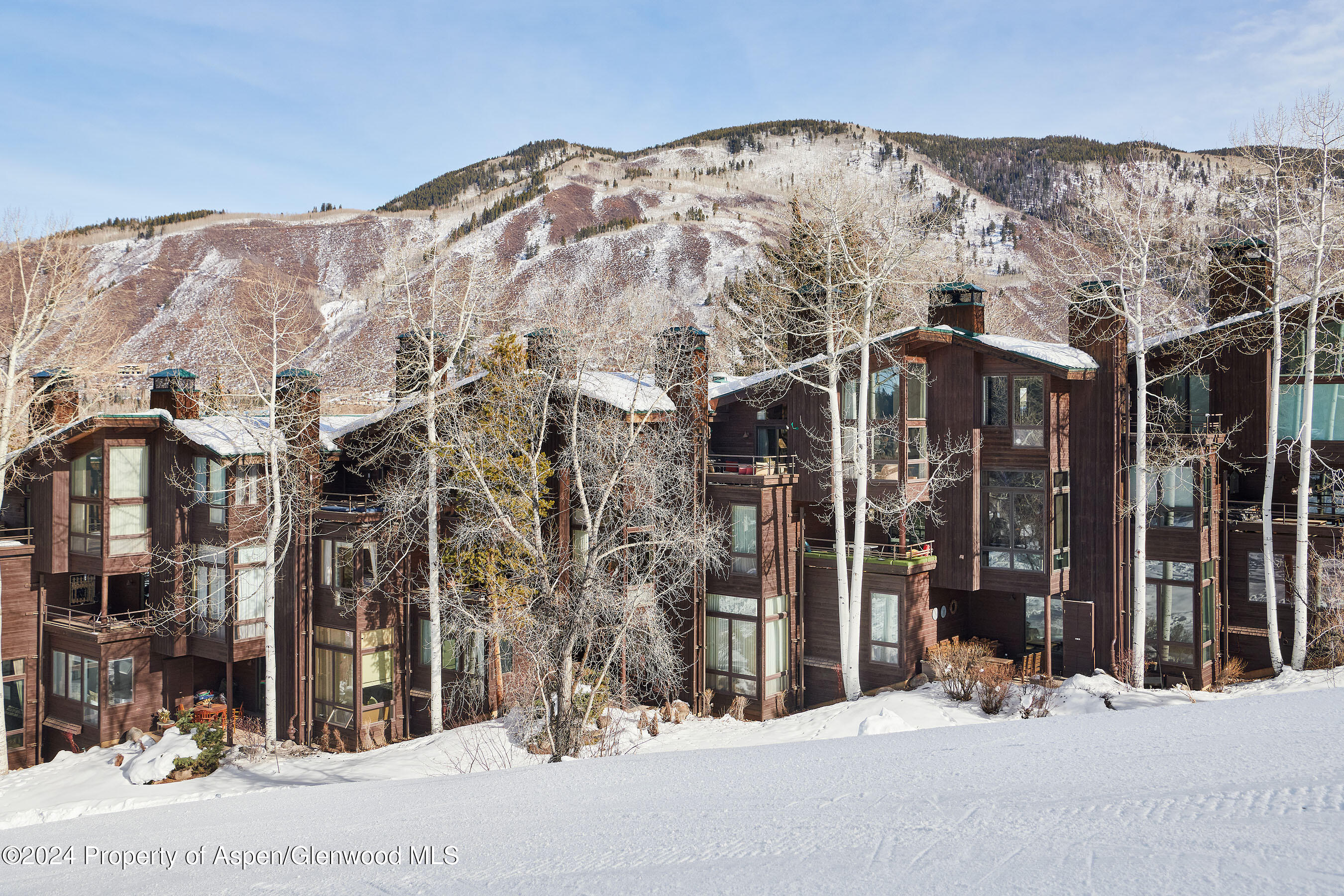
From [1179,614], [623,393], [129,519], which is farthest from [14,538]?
[1179,614]

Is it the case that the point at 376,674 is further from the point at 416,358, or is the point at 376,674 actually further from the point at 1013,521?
the point at 1013,521

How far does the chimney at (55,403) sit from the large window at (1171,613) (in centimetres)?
2656

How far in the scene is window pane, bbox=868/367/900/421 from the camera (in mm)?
19859

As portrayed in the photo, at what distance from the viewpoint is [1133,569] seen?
18781 millimetres

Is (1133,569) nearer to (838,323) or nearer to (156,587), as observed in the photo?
(838,323)

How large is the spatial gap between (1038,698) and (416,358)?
15667mm

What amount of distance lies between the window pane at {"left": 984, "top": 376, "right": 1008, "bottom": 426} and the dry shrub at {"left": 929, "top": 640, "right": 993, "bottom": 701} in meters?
5.00

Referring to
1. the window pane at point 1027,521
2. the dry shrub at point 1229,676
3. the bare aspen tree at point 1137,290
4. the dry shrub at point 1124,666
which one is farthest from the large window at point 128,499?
the dry shrub at point 1229,676

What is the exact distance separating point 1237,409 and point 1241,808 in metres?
21.2

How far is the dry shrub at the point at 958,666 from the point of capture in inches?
680

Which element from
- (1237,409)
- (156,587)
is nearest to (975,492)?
(1237,409)

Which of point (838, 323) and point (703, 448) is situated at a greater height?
point (838, 323)

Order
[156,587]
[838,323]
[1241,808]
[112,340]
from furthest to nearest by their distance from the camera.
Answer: [112,340] < [156,587] < [838,323] < [1241,808]

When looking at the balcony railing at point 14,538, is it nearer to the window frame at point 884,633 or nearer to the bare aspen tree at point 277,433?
the bare aspen tree at point 277,433
